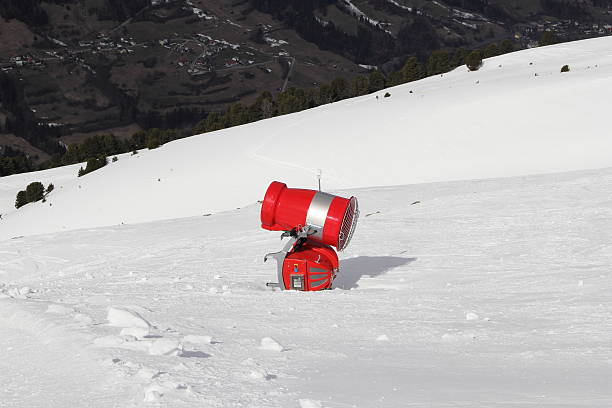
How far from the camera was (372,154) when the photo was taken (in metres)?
36.8

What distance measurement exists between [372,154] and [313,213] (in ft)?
94.3

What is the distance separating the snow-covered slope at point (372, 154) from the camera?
33.0 m

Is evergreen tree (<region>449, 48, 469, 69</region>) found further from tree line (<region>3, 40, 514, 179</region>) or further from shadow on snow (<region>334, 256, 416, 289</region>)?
shadow on snow (<region>334, 256, 416, 289</region>)

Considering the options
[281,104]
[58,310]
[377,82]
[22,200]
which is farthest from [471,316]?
[377,82]

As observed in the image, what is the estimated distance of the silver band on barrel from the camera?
841cm

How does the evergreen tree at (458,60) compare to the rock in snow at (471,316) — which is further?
the evergreen tree at (458,60)

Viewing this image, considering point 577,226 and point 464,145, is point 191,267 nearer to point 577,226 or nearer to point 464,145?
point 577,226

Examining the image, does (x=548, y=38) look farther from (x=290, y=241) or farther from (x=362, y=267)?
(x=290, y=241)

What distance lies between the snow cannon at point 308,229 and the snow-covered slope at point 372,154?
78.6ft

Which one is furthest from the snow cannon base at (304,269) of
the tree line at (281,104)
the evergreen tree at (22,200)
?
the tree line at (281,104)

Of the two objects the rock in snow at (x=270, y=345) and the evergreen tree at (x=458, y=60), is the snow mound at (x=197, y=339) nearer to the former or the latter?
the rock in snow at (x=270, y=345)

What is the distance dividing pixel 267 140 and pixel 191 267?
32.1 metres

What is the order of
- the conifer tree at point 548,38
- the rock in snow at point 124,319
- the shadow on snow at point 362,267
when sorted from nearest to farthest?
1. the rock in snow at point 124,319
2. the shadow on snow at point 362,267
3. the conifer tree at point 548,38

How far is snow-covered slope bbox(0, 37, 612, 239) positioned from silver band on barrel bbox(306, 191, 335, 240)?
24156mm
